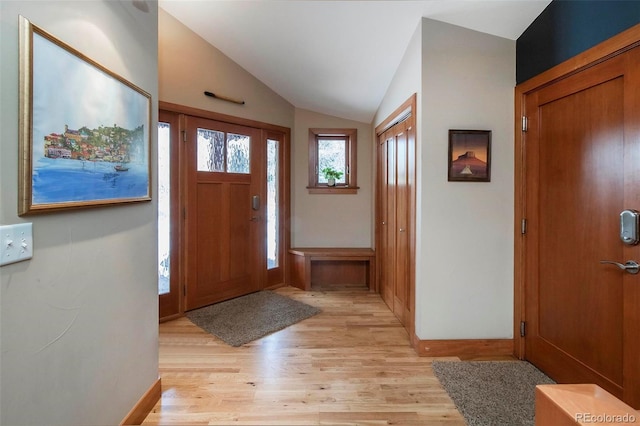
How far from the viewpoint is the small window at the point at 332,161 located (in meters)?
4.58

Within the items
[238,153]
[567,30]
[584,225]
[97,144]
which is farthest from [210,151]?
[584,225]

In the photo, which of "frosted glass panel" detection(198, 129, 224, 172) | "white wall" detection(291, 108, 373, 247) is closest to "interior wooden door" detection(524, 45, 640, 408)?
"white wall" detection(291, 108, 373, 247)

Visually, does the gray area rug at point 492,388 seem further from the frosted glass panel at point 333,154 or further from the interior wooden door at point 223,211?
the frosted glass panel at point 333,154

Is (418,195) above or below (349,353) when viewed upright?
above

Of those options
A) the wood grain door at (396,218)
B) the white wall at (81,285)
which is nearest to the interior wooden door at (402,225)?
the wood grain door at (396,218)

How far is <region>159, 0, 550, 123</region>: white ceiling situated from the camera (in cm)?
231

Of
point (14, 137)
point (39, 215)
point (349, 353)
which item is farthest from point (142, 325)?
point (349, 353)

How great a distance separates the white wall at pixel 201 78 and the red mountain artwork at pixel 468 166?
Answer: 250cm

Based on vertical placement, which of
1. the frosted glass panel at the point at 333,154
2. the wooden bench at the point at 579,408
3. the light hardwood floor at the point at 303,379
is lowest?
the light hardwood floor at the point at 303,379

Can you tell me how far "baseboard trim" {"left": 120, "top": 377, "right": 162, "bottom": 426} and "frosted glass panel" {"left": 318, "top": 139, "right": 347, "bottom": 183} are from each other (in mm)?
3350

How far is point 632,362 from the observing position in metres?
1.65

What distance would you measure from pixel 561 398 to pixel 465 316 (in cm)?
154

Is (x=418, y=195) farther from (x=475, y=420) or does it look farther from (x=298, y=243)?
(x=298, y=243)

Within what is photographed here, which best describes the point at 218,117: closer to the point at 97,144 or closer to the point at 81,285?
the point at 97,144
